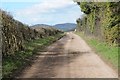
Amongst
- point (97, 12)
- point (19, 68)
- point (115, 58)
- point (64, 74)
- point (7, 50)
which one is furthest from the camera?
point (97, 12)

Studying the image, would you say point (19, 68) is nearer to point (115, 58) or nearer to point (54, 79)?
point (54, 79)

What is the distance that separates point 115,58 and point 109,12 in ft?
27.9

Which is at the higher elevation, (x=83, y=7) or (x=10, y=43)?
(x=83, y=7)

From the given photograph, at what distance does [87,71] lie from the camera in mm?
15234

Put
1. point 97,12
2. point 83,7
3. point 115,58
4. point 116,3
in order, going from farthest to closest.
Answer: point 83,7, point 97,12, point 116,3, point 115,58

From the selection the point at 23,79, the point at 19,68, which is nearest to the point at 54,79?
the point at 23,79

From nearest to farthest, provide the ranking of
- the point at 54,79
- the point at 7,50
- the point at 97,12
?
the point at 54,79 < the point at 7,50 < the point at 97,12

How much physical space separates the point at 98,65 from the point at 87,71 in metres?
2.09

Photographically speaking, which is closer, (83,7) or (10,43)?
(10,43)

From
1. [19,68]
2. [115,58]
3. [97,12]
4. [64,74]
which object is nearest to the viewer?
[64,74]

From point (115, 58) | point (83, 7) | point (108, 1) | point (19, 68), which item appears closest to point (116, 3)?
point (108, 1)

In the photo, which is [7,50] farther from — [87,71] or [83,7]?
[83,7]

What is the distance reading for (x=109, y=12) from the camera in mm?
26391

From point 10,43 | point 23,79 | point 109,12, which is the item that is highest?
point 109,12
